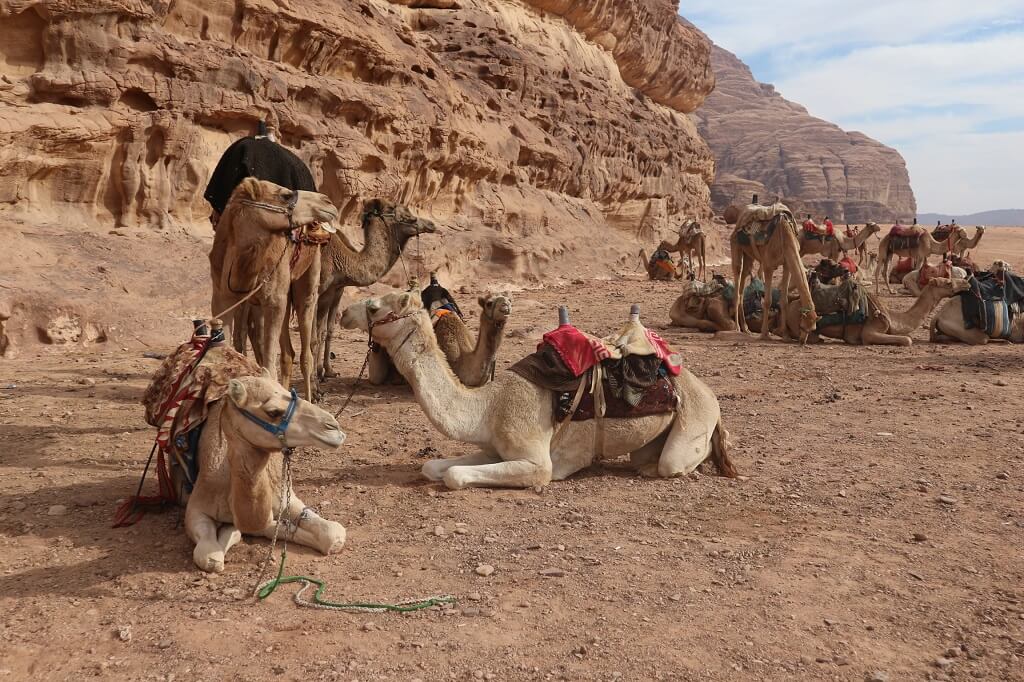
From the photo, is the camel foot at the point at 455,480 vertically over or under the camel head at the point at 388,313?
under

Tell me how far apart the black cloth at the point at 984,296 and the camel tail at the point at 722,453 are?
8297mm

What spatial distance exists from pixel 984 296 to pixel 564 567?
1049 cm

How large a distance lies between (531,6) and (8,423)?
31.7 meters

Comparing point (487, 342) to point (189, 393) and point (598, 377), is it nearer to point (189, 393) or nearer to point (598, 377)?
point (598, 377)

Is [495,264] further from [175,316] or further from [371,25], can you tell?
[175,316]

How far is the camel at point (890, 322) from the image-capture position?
12.0 metres

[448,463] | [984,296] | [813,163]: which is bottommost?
[448,463]

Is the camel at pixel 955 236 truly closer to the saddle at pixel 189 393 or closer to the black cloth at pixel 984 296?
the black cloth at pixel 984 296

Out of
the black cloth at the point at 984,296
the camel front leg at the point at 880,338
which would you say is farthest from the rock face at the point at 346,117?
the black cloth at the point at 984,296

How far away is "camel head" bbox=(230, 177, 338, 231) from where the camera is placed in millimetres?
6051

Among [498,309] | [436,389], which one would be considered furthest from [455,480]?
[498,309]

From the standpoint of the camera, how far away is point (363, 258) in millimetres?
9141

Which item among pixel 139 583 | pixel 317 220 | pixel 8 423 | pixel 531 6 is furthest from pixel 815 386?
pixel 531 6

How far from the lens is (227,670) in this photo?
3129 mm
